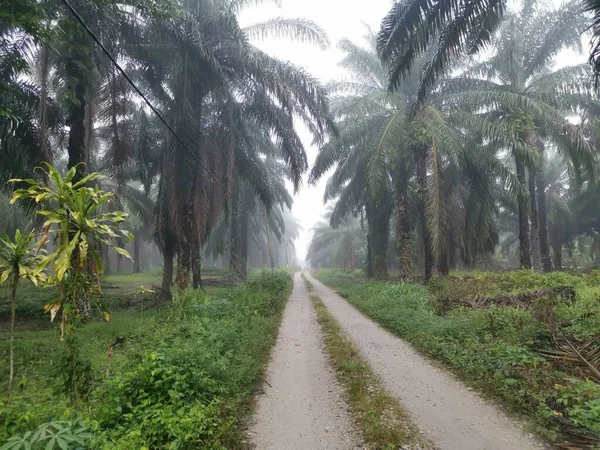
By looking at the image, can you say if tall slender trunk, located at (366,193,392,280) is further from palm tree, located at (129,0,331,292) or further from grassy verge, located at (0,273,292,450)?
Result: grassy verge, located at (0,273,292,450)

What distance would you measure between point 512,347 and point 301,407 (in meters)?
3.46

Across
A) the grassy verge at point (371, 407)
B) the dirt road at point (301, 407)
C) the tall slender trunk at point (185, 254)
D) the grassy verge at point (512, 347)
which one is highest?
the tall slender trunk at point (185, 254)

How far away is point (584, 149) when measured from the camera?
12555 millimetres

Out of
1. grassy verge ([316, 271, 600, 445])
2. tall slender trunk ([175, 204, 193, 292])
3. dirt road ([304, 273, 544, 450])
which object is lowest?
dirt road ([304, 273, 544, 450])

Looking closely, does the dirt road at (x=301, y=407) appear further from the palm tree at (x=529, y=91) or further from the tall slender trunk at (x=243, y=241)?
the tall slender trunk at (x=243, y=241)

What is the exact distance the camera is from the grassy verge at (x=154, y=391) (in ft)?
9.78

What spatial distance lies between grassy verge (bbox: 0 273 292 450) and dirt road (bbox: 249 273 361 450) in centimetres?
23

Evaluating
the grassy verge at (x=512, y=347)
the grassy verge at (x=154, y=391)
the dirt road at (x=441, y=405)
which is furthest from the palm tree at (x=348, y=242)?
the grassy verge at (x=154, y=391)

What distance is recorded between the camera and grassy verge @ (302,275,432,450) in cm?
336

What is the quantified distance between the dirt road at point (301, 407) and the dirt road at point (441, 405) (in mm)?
779

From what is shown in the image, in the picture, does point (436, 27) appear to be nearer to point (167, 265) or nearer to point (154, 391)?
point (154, 391)

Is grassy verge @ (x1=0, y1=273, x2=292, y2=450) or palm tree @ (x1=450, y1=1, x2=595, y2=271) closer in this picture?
grassy verge @ (x1=0, y1=273, x2=292, y2=450)

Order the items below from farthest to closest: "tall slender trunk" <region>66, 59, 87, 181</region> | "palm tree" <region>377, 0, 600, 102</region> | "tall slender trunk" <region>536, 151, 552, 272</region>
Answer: "tall slender trunk" <region>536, 151, 552, 272</region>, "tall slender trunk" <region>66, 59, 87, 181</region>, "palm tree" <region>377, 0, 600, 102</region>

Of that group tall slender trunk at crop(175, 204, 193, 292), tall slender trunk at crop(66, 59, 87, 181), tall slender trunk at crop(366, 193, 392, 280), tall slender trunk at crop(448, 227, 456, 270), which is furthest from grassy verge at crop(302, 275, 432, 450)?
tall slender trunk at crop(366, 193, 392, 280)
